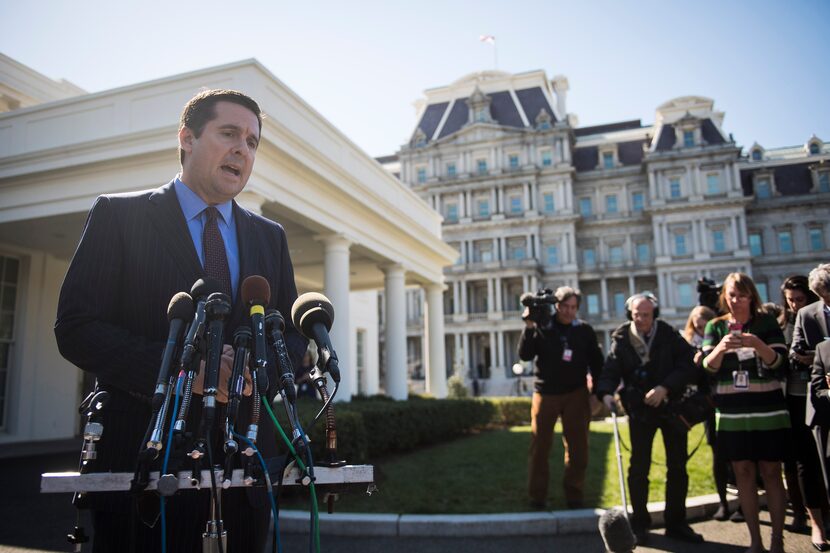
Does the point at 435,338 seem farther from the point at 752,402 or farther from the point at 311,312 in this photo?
the point at 311,312

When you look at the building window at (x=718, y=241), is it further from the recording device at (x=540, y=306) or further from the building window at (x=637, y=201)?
the recording device at (x=540, y=306)

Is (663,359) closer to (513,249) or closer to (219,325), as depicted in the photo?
(219,325)

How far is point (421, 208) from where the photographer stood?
20.0 meters

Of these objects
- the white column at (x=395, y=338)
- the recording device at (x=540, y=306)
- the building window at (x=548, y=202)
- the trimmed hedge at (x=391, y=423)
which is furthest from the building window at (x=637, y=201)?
the recording device at (x=540, y=306)

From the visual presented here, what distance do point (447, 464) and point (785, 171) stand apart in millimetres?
59511

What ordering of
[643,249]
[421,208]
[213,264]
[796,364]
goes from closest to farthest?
[213,264] < [796,364] < [421,208] < [643,249]

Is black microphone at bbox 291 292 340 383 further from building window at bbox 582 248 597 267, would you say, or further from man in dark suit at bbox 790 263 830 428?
building window at bbox 582 248 597 267

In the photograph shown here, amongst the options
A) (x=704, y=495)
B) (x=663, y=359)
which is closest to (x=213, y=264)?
(x=663, y=359)

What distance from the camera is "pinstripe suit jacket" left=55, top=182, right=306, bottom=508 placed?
1.82 m

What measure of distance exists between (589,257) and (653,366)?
195 feet

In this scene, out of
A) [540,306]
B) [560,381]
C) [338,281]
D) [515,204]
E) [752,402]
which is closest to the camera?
[752,402]

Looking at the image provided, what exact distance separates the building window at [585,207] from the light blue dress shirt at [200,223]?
63.8 m

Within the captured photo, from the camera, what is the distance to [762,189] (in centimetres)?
5616

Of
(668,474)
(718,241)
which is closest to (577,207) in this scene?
(718,241)
